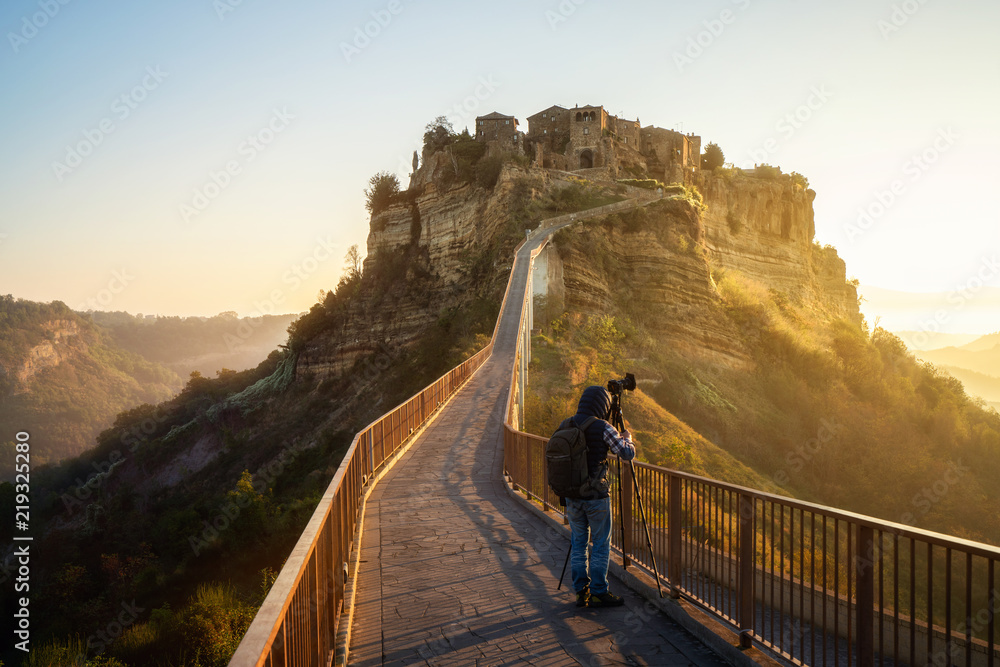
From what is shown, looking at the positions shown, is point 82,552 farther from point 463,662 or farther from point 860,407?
point 860,407

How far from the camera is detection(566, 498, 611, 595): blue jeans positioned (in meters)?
5.68

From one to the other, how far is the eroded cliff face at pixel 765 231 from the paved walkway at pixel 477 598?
2265 inches

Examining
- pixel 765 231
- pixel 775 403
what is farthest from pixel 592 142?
pixel 775 403

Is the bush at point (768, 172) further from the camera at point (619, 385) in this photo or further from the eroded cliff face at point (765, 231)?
the camera at point (619, 385)

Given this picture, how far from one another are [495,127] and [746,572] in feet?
203

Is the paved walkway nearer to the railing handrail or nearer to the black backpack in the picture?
the railing handrail

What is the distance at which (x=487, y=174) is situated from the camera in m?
53.3

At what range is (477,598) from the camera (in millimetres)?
6094

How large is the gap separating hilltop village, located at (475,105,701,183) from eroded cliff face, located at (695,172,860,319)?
4.50 meters

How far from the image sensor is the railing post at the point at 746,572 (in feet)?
15.4

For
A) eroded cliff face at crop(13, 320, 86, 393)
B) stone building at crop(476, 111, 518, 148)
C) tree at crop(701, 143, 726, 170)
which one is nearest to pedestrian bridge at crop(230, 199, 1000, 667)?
stone building at crop(476, 111, 518, 148)

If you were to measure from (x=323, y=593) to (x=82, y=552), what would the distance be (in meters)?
49.7

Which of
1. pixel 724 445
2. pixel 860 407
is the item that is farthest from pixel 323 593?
pixel 860 407

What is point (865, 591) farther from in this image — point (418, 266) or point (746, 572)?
point (418, 266)
